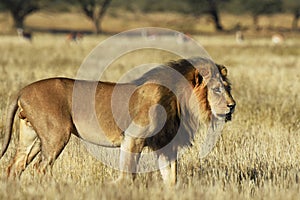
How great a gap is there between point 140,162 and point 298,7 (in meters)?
77.0

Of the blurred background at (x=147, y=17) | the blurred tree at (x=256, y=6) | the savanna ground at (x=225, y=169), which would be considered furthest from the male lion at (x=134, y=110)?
the blurred tree at (x=256, y=6)

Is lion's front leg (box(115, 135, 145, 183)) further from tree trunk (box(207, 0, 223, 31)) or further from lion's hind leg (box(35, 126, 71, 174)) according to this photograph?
tree trunk (box(207, 0, 223, 31))

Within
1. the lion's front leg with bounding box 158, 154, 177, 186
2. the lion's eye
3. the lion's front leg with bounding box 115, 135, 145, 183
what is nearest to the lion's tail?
the lion's front leg with bounding box 115, 135, 145, 183

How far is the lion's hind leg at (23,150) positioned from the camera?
7.20 m

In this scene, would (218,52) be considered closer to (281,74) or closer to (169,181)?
(281,74)

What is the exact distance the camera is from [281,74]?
1947 cm

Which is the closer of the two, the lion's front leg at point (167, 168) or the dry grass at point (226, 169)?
the dry grass at point (226, 169)

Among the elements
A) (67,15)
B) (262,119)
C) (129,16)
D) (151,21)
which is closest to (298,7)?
(151,21)

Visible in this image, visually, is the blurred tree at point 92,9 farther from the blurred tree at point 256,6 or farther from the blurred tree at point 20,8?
the blurred tree at point 256,6

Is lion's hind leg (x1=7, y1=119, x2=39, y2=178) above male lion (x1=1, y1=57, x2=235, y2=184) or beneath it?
beneath

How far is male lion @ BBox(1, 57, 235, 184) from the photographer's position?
22.1 feet

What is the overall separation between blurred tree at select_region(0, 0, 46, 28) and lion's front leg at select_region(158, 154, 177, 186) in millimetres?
62629

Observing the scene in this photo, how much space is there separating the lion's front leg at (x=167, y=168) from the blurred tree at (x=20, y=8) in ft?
205

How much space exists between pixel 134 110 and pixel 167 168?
73cm
